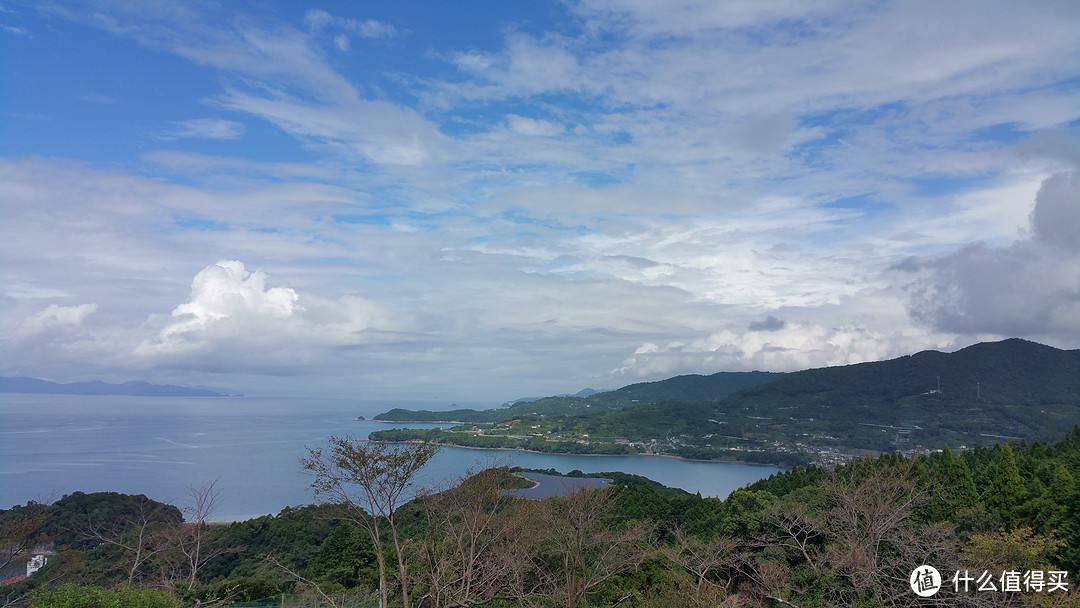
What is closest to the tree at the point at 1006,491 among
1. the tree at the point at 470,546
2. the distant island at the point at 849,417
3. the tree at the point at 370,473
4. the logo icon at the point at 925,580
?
the logo icon at the point at 925,580

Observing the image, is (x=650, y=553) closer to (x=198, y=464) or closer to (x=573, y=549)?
(x=573, y=549)

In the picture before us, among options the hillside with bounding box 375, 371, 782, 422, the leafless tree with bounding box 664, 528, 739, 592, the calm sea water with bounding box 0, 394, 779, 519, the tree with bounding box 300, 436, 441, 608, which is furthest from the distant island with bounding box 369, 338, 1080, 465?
the tree with bounding box 300, 436, 441, 608

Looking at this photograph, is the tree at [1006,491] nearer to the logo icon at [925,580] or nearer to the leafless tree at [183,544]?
the logo icon at [925,580]

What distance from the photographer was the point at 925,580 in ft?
35.1

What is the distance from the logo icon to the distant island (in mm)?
53235

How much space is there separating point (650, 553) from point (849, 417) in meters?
75.3

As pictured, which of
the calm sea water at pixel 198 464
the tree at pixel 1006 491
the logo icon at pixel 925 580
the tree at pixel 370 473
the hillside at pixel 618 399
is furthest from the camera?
the hillside at pixel 618 399

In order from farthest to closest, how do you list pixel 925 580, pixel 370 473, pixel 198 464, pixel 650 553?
pixel 198 464 → pixel 650 553 → pixel 925 580 → pixel 370 473

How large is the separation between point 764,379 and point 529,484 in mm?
105866

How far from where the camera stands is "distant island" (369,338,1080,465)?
65.3m

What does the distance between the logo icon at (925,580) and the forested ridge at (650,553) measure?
1.04 feet

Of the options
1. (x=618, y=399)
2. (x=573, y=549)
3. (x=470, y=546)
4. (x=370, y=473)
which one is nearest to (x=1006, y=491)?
(x=573, y=549)

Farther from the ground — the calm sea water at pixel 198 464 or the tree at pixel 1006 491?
the tree at pixel 1006 491

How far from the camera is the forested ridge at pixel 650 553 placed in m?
10.6
